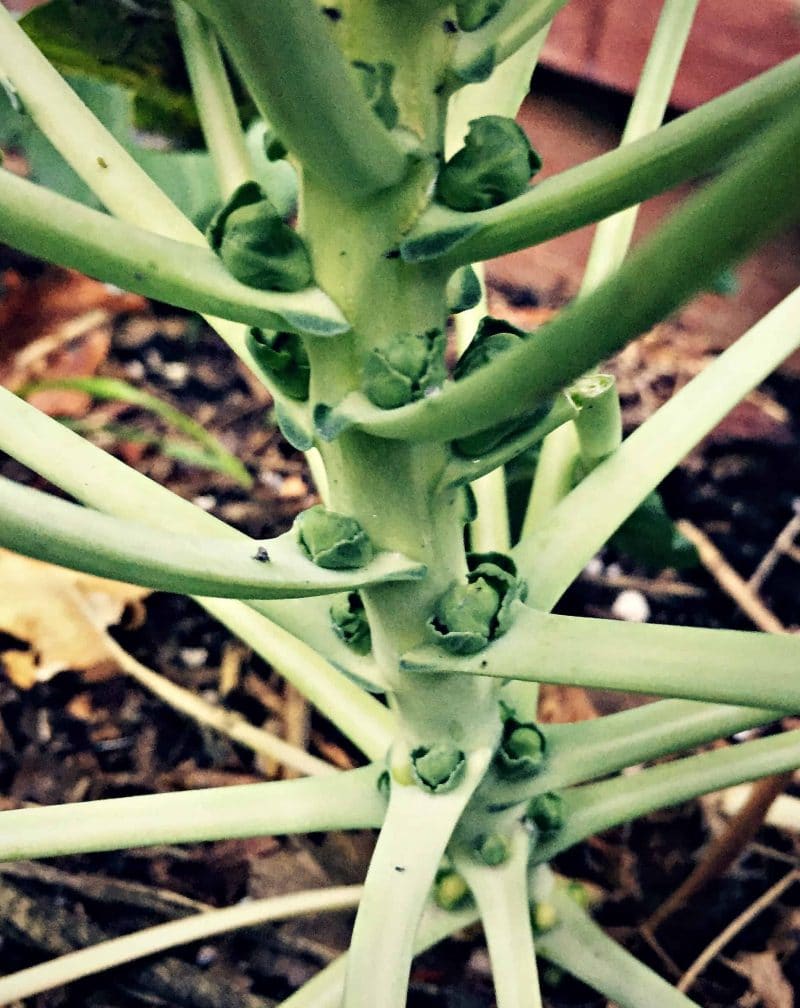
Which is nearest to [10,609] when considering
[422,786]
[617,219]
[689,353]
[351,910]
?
[351,910]

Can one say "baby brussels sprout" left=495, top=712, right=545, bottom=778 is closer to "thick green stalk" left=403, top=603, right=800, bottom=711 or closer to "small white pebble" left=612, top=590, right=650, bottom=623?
"thick green stalk" left=403, top=603, right=800, bottom=711

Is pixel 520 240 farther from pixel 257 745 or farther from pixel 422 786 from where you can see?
pixel 257 745

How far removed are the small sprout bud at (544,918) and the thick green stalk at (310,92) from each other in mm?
466

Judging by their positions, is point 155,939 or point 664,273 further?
point 155,939

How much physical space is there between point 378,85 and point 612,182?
11cm

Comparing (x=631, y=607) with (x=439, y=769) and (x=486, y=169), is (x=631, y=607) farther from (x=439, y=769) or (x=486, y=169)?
(x=486, y=169)

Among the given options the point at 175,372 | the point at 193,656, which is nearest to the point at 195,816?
the point at 193,656

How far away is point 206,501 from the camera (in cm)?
111

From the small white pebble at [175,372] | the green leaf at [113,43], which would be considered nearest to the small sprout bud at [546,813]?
the green leaf at [113,43]

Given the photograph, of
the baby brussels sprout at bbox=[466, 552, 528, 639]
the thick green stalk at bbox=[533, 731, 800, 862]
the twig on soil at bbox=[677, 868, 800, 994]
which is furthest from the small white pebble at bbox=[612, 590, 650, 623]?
the baby brussels sprout at bbox=[466, 552, 528, 639]

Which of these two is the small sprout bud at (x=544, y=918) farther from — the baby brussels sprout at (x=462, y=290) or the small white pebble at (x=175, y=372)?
the small white pebble at (x=175, y=372)

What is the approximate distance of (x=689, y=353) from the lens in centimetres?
135

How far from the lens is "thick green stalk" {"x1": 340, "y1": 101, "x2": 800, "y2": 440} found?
20cm

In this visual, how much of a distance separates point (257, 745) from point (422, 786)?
302 millimetres
